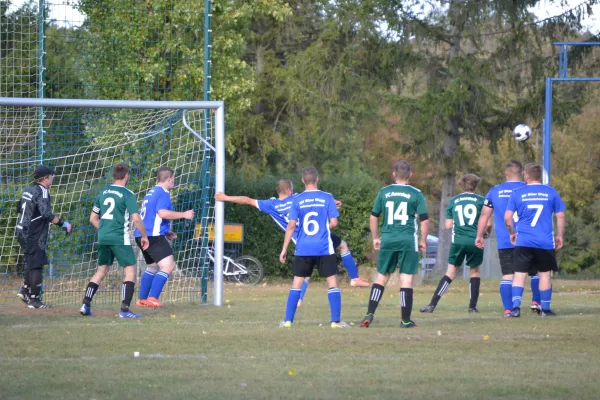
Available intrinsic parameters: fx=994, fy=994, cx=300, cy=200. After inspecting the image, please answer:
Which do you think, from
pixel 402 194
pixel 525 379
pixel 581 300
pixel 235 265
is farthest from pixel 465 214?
pixel 235 265

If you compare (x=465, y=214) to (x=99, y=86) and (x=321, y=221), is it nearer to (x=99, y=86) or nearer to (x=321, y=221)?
(x=321, y=221)

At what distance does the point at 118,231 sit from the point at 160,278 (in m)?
1.38

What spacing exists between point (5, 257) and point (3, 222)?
84cm

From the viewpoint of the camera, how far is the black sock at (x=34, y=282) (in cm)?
1351

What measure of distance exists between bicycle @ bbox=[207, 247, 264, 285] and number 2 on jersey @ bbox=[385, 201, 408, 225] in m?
12.9

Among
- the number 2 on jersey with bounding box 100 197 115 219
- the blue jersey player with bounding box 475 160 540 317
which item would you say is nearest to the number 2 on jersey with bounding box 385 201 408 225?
the blue jersey player with bounding box 475 160 540 317

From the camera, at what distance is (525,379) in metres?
7.18

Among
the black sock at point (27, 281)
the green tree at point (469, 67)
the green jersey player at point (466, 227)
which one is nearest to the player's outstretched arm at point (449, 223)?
the green jersey player at point (466, 227)

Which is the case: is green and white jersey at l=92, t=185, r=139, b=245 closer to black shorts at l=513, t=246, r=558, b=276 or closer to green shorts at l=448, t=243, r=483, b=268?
green shorts at l=448, t=243, r=483, b=268

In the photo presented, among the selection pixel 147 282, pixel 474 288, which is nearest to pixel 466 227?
pixel 474 288

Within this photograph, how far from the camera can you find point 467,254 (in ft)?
44.3

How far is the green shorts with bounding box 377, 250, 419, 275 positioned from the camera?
1097 centimetres

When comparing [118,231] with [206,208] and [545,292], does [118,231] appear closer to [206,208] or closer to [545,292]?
[206,208]

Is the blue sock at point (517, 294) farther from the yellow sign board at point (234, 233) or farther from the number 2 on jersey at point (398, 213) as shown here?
the yellow sign board at point (234, 233)
